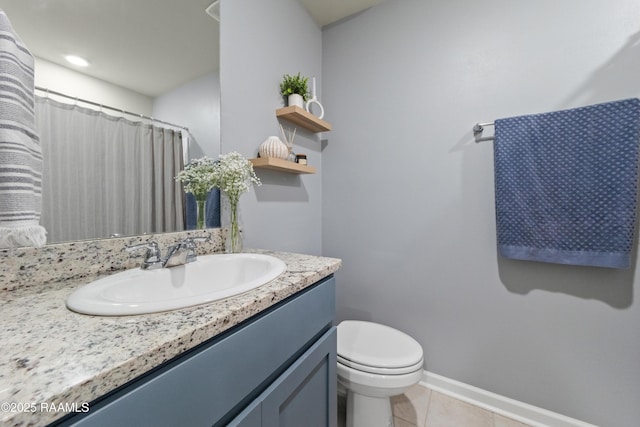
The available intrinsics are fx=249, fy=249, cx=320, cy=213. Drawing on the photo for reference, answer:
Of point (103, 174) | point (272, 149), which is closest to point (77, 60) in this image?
point (103, 174)

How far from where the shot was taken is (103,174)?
0.81m

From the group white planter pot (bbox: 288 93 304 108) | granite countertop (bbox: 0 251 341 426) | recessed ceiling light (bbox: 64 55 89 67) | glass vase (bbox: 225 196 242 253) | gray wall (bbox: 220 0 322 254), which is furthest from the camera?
white planter pot (bbox: 288 93 304 108)

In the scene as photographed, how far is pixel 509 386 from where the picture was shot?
128 cm

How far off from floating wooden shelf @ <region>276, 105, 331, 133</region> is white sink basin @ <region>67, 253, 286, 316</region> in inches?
33.5

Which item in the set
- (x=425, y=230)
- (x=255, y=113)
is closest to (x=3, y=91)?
(x=255, y=113)

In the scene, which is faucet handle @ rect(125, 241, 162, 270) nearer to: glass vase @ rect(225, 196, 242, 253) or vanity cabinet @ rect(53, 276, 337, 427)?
glass vase @ rect(225, 196, 242, 253)

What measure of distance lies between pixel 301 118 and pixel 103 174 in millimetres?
997

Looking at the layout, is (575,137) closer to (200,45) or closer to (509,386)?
(509,386)

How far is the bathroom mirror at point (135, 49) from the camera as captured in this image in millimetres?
709

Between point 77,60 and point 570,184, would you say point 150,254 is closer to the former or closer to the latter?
point 77,60

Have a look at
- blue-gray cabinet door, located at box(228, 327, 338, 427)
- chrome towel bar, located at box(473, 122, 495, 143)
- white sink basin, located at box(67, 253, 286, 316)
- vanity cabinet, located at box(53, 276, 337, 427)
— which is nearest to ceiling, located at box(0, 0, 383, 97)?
white sink basin, located at box(67, 253, 286, 316)

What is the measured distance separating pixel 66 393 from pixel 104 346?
0.10 metres

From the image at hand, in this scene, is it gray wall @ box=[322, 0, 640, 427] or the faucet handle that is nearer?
the faucet handle

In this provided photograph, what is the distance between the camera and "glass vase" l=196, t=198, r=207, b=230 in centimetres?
107
